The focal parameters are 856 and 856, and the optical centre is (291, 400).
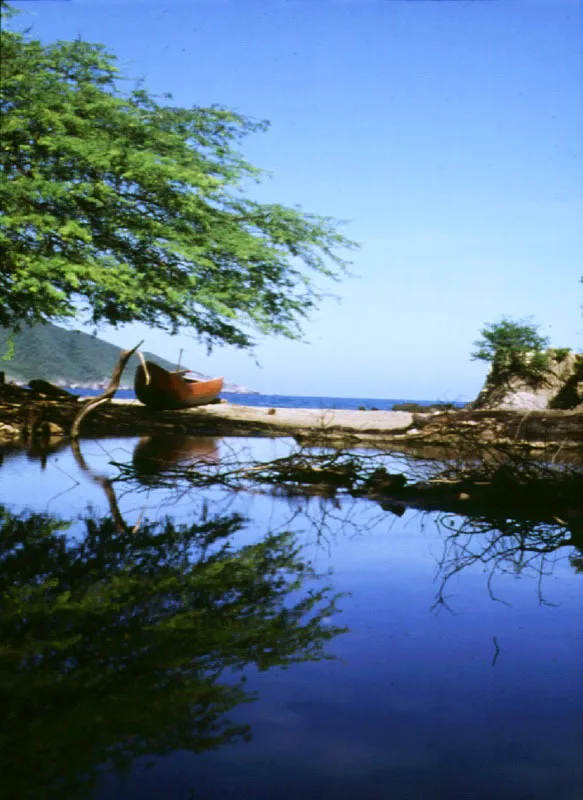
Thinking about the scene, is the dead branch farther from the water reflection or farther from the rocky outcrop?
the rocky outcrop

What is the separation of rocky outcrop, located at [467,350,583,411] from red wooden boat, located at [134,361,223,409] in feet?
42.8

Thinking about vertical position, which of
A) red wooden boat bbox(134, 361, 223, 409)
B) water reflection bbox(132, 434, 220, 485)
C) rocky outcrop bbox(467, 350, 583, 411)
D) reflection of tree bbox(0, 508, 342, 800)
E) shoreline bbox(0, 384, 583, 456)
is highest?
rocky outcrop bbox(467, 350, 583, 411)

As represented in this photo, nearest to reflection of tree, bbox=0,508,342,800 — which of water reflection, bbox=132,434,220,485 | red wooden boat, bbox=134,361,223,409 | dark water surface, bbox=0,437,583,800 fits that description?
dark water surface, bbox=0,437,583,800

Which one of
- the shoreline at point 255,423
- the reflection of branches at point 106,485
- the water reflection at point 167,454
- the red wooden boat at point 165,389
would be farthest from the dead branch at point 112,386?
the red wooden boat at point 165,389

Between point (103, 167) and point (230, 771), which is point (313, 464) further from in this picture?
point (103, 167)

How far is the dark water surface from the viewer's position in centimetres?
199

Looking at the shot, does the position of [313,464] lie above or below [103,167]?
below

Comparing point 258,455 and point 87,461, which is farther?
point 258,455

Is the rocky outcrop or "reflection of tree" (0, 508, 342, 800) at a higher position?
the rocky outcrop

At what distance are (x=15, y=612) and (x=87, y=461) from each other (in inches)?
277

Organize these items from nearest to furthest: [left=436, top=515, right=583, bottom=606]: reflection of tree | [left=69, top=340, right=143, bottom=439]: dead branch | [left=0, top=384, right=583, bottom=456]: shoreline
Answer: [left=436, top=515, right=583, bottom=606]: reflection of tree, [left=69, top=340, right=143, bottom=439]: dead branch, [left=0, top=384, right=583, bottom=456]: shoreline

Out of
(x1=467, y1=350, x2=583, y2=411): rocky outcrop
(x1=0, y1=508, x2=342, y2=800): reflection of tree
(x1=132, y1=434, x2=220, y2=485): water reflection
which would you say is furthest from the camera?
(x1=467, y1=350, x2=583, y2=411): rocky outcrop

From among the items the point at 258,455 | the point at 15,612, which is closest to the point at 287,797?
the point at 15,612

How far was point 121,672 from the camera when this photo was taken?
263 centimetres
